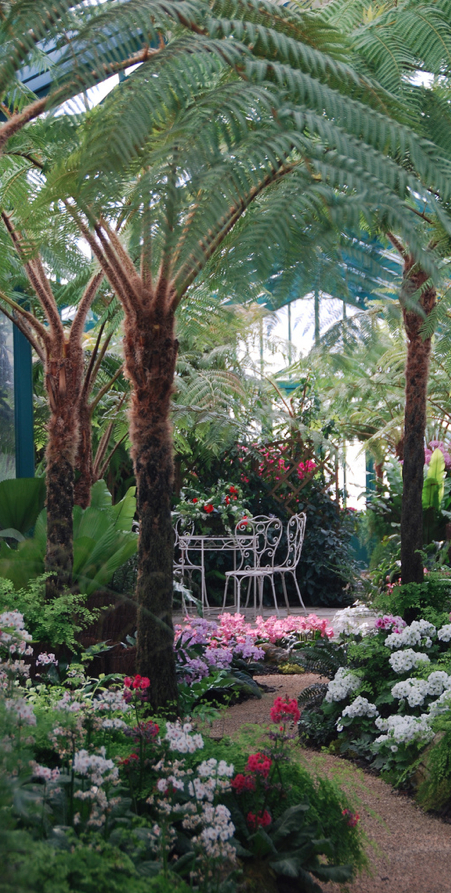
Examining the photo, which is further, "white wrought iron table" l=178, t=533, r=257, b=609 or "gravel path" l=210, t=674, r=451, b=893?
"white wrought iron table" l=178, t=533, r=257, b=609

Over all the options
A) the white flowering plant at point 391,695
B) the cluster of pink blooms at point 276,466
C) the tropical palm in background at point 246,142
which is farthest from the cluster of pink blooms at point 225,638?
the cluster of pink blooms at point 276,466

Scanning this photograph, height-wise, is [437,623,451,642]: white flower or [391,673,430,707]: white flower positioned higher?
[437,623,451,642]: white flower

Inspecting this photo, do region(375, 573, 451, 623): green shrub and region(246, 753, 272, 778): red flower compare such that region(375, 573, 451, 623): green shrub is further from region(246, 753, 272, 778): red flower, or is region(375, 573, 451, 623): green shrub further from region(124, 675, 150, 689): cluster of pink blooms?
region(246, 753, 272, 778): red flower

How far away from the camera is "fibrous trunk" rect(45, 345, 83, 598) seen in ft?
9.51

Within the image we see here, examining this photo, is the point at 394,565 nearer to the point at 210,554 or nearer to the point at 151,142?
the point at 210,554

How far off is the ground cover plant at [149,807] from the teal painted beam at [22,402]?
133 inches

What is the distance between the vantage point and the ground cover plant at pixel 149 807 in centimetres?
106

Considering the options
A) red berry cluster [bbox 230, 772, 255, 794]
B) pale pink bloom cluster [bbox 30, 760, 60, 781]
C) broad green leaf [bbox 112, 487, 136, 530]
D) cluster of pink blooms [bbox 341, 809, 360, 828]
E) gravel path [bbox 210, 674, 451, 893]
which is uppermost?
broad green leaf [bbox 112, 487, 136, 530]

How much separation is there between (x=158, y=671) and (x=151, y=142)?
4.85 ft

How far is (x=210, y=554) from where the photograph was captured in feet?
23.7

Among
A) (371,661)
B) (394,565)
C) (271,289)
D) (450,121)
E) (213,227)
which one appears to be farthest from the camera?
(394,565)

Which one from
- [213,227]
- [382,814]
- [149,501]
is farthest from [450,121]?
[382,814]

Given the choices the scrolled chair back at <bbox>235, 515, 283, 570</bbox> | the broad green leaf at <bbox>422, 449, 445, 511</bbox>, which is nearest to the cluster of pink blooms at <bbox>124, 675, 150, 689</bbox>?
the scrolled chair back at <bbox>235, 515, 283, 570</bbox>

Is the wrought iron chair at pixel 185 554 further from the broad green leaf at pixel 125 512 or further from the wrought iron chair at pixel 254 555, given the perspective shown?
the broad green leaf at pixel 125 512
